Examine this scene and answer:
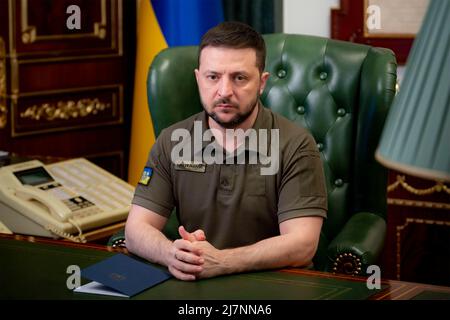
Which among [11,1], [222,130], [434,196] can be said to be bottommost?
[434,196]

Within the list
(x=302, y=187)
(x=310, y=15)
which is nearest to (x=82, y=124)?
(x=310, y=15)

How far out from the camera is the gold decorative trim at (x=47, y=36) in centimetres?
401

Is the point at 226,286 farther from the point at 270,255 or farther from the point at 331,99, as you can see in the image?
the point at 331,99

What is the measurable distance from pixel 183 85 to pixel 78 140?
60.5 inches

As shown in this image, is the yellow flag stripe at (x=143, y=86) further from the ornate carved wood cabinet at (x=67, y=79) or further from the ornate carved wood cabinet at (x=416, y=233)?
the ornate carved wood cabinet at (x=416, y=233)

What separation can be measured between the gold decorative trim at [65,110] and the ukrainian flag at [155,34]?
0.69ft

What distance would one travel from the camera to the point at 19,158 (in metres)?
3.45

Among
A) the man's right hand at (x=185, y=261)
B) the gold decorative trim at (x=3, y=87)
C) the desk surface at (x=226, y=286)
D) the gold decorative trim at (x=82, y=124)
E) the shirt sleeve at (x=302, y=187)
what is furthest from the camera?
the gold decorative trim at (x=82, y=124)

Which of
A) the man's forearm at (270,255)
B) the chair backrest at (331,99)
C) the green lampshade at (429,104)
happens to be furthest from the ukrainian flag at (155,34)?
the green lampshade at (429,104)

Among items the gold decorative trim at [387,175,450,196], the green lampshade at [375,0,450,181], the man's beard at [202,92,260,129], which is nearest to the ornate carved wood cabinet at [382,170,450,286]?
the gold decorative trim at [387,175,450,196]

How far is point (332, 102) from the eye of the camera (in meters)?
2.89

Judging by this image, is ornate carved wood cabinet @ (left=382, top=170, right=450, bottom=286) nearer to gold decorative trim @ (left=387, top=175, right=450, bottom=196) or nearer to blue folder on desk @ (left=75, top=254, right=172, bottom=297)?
gold decorative trim @ (left=387, top=175, right=450, bottom=196)
